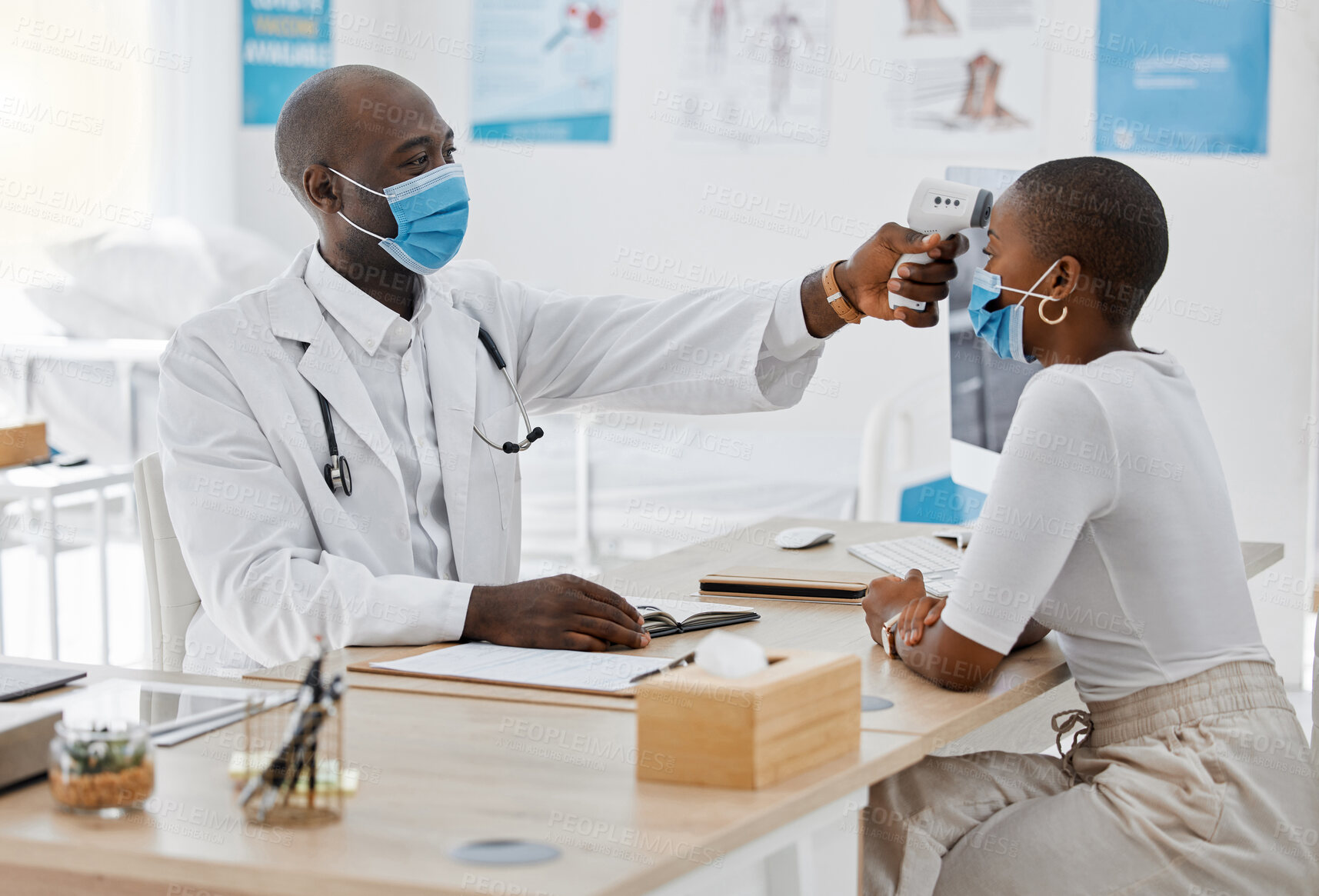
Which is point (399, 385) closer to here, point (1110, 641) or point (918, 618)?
point (918, 618)

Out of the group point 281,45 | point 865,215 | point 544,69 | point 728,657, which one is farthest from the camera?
point 281,45

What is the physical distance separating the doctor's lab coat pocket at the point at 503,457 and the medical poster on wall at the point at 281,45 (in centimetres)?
311

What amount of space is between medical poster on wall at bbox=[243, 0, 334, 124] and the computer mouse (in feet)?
10.3

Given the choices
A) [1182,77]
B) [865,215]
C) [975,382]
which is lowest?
[975,382]

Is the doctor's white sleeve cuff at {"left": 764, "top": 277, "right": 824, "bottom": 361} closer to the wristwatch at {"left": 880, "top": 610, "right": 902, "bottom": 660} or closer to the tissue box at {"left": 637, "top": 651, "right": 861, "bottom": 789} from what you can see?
the wristwatch at {"left": 880, "top": 610, "right": 902, "bottom": 660}

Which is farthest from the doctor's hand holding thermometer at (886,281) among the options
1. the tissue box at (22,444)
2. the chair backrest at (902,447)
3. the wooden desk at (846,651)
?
the tissue box at (22,444)

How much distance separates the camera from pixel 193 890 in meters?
0.95

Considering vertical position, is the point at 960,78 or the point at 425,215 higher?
the point at 960,78

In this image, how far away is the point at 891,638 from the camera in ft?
4.92

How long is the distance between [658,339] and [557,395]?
24 centimetres

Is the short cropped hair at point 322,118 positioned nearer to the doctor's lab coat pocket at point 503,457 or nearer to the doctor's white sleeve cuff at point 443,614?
the doctor's lab coat pocket at point 503,457

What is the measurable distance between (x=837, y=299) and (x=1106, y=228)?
55cm

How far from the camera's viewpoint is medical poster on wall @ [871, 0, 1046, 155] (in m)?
4.04

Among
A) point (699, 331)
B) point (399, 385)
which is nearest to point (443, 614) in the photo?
point (399, 385)
